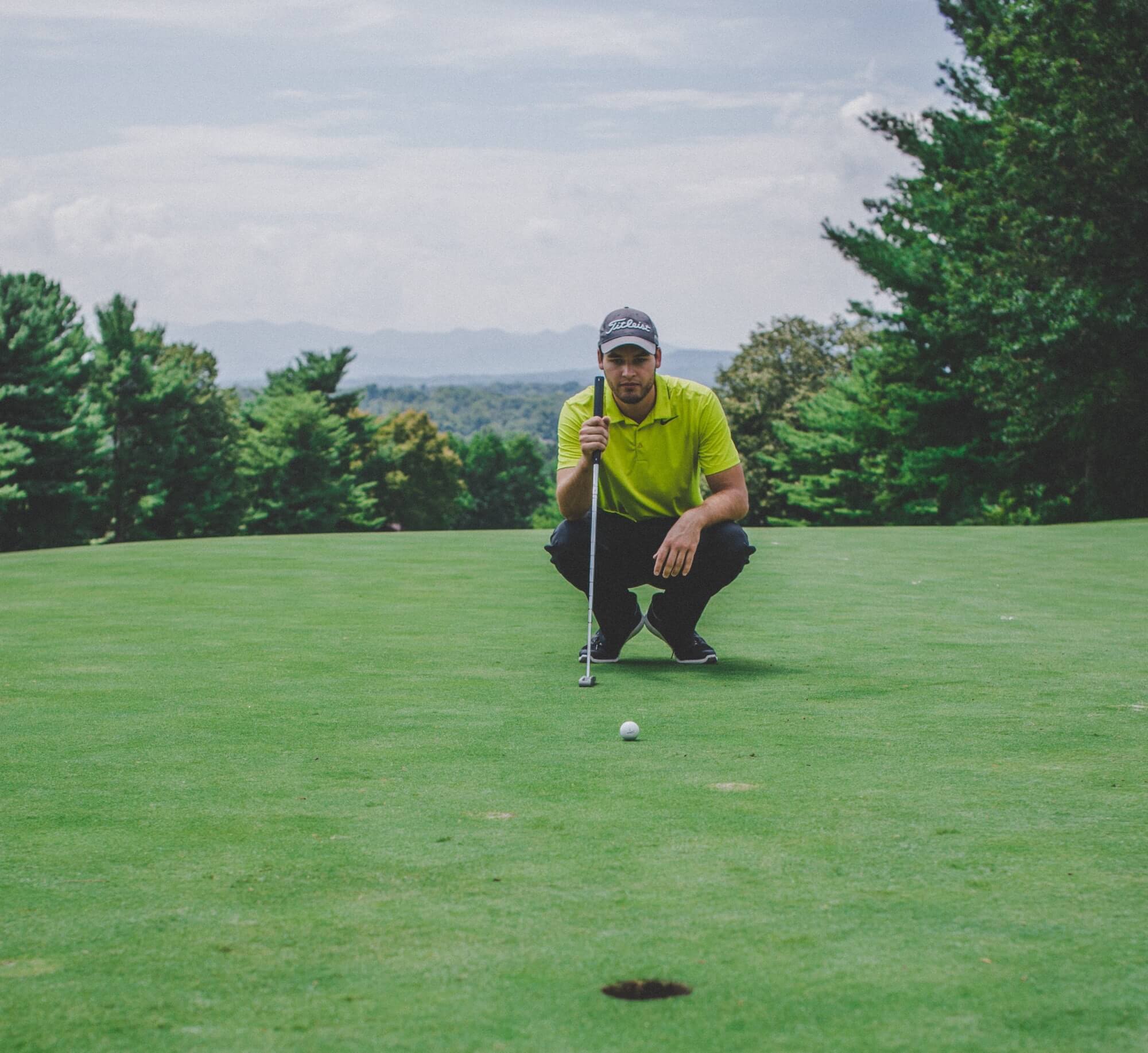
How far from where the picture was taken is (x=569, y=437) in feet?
22.9

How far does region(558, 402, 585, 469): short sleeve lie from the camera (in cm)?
695

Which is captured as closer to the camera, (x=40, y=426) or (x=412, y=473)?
(x=40, y=426)

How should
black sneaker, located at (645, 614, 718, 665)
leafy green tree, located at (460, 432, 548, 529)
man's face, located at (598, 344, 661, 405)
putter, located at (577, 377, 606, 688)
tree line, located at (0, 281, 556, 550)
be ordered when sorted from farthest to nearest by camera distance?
leafy green tree, located at (460, 432, 548, 529)
tree line, located at (0, 281, 556, 550)
black sneaker, located at (645, 614, 718, 665)
putter, located at (577, 377, 606, 688)
man's face, located at (598, 344, 661, 405)

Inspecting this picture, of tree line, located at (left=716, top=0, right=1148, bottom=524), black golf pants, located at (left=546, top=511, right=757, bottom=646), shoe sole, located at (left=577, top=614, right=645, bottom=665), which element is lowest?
shoe sole, located at (left=577, top=614, right=645, bottom=665)

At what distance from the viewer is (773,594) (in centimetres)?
1144

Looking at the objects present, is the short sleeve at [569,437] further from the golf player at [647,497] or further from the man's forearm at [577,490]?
the man's forearm at [577,490]

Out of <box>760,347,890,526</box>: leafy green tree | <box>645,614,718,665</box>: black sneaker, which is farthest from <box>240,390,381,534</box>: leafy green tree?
<box>645,614,718,665</box>: black sneaker

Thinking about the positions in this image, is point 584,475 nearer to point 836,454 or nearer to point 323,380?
point 836,454

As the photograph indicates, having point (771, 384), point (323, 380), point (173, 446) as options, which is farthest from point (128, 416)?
point (771, 384)

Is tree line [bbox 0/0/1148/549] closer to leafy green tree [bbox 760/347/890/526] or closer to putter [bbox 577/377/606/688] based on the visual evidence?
leafy green tree [bbox 760/347/890/526]

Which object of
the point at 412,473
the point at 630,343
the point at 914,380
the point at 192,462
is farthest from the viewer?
the point at 412,473

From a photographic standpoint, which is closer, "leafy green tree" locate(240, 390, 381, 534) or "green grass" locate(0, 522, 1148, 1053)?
"green grass" locate(0, 522, 1148, 1053)

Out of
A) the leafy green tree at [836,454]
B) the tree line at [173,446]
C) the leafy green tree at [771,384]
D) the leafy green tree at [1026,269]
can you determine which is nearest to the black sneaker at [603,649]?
the leafy green tree at [1026,269]

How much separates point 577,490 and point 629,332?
832 millimetres
